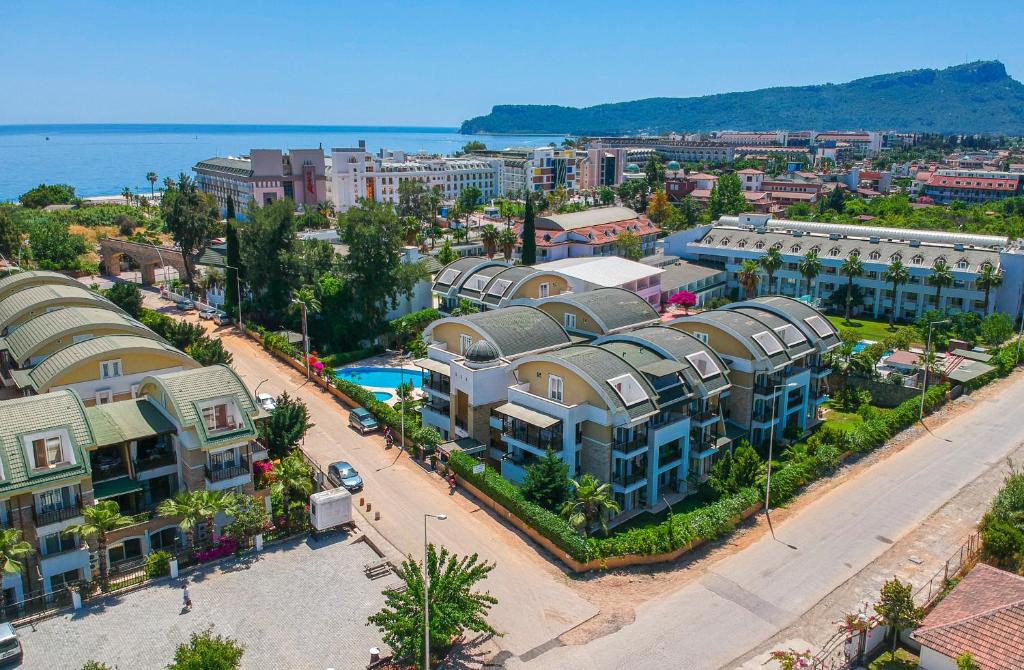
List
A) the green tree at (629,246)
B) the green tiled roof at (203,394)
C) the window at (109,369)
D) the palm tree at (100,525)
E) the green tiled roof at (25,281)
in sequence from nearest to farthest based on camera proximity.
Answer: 1. the palm tree at (100,525)
2. the green tiled roof at (203,394)
3. the window at (109,369)
4. the green tiled roof at (25,281)
5. the green tree at (629,246)

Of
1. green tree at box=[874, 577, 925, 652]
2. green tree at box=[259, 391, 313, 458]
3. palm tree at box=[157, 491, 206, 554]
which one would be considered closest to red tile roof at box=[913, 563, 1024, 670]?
green tree at box=[874, 577, 925, 652]

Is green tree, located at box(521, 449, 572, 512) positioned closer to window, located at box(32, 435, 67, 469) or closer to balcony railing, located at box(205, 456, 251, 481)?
balcony railing, located at box(205, 456, 251, 481)

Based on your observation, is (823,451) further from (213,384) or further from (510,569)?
(213,384)

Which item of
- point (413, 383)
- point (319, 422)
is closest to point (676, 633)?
point (319, 422)

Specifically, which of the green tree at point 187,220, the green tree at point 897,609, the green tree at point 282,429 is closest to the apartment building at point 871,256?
the green tree at point 187,220

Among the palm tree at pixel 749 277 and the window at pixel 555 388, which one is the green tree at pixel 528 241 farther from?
the window at pixel 555 388

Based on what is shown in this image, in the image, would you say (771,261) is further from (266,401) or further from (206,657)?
(206,657)

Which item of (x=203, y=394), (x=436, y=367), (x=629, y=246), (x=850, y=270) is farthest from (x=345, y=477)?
(x=629, y=246)

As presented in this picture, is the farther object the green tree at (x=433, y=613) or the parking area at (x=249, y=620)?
the parking area at (x=249, y=620)
